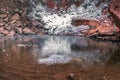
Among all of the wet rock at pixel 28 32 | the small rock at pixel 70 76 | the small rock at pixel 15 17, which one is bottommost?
the small rock at pixel 70 76

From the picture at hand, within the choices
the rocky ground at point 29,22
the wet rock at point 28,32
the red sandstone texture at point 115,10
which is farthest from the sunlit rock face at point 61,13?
the red sandstone texture at point 115,10

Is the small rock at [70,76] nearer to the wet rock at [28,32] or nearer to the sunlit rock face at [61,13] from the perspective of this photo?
the sunlit rock face at [61,13]

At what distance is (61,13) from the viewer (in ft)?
57.9

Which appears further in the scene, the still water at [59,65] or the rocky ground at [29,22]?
the rocky ground at [29,22]

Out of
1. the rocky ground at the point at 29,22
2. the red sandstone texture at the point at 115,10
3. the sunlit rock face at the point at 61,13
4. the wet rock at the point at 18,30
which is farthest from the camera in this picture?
the sunlit rock face at the point at 61,13

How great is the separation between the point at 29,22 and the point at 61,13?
202 cm

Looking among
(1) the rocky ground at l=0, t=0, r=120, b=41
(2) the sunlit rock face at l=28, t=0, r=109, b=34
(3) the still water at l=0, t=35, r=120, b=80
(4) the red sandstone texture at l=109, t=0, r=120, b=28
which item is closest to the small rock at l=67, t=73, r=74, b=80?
(3) the still water at l=0, t=35, r=120, b=80

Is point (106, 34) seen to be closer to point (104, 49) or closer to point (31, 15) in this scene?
point (104, 49)

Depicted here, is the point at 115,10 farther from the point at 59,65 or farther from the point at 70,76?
the point at 70,76

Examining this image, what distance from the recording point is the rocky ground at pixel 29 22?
48.6ft

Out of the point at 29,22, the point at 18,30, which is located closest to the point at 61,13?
the point at 29,22

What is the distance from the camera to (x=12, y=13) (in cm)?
1712

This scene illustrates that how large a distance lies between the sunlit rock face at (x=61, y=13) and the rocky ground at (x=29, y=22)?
0.85 ft

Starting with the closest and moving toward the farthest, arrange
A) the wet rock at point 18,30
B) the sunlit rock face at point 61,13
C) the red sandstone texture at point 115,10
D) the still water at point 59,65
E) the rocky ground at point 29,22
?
1. the still water at point 59,65
2. the red sandstone texture at point 115,10
3. the rocky ground at point 29,22
4. the wet rock at point 18,30
5. the sunlit rock face at point 61,13
